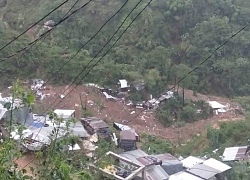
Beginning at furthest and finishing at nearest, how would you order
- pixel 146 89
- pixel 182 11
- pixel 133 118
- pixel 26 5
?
1. pixel 26 5
2. pixel 182 11
3. pixel 146 89
4. pixel 133 118

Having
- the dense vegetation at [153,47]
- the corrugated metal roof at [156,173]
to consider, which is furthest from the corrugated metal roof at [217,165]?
the dense vegetation at [153,47]

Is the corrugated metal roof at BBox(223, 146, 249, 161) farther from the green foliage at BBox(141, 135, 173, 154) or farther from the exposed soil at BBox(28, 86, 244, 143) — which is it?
the exposed soil at BBox(28, 86, 244, 143)

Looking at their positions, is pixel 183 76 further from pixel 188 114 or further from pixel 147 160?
pixel 147 160

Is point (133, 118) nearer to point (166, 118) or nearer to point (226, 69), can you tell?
point (166, 118)

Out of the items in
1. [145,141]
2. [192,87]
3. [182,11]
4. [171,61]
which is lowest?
[145,141]

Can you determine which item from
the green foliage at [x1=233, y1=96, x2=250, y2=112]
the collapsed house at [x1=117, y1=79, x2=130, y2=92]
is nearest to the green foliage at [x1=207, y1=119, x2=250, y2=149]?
the green foliage at [x1=233, y1=96, x2=250, y2=112]

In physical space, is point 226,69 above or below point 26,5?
below

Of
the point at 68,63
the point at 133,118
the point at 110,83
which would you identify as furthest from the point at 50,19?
the point at 133,118

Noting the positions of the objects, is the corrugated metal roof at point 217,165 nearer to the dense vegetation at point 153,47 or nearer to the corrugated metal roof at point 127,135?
the corrugated metal roof at point 127,135

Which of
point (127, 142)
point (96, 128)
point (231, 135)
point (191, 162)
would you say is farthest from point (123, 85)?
point (191, 162)
